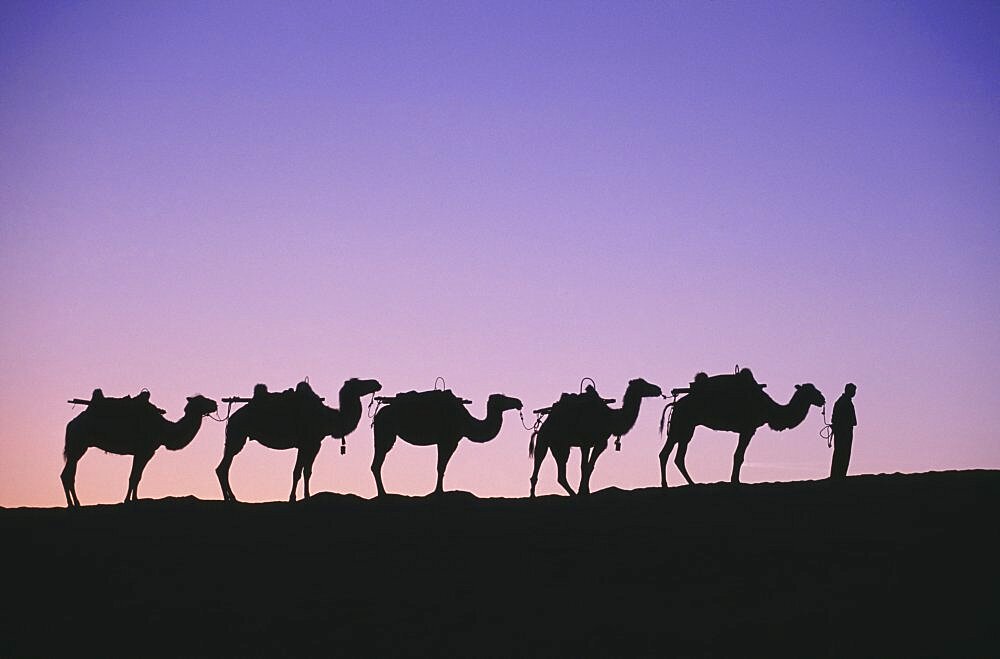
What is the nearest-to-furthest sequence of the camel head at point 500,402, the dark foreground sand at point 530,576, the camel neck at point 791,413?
the dark foreground sand at point 530,576 → the camel neck at point 791,413 → the camel head at point 500,402

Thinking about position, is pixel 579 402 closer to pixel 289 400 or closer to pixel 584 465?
pixel 584 465

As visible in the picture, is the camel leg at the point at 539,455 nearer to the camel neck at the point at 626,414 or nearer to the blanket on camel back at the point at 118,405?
the camel neck at the point at 626,414

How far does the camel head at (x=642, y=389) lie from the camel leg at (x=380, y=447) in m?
4.79

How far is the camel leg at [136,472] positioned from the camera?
1001 inches

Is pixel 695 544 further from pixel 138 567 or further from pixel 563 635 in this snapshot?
pixel 138 567

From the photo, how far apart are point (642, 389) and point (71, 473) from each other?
11.0 metres

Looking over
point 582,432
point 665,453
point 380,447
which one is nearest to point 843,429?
point 665,453

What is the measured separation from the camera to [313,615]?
642 inches

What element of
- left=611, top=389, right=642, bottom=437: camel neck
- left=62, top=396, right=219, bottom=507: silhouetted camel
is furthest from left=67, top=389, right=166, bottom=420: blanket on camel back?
left=611, top=389, right=642, bottom=437: camel neck

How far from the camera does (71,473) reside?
2567cm

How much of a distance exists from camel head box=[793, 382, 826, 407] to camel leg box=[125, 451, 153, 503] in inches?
499

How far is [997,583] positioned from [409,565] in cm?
721

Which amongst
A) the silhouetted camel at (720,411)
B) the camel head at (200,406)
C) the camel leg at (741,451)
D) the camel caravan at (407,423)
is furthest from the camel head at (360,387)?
the camel leg at (741,451)

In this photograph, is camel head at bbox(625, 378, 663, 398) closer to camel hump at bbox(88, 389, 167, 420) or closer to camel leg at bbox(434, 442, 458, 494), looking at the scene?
camel leg at bbox(434, 442, 458, 494)
